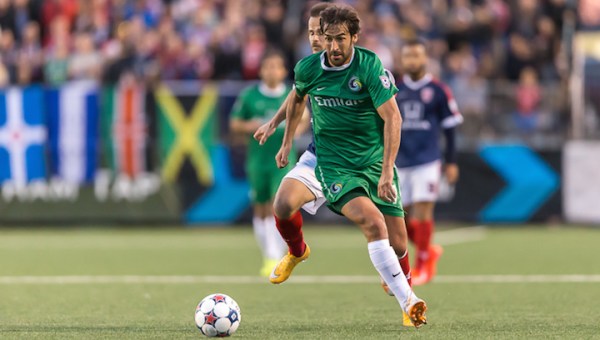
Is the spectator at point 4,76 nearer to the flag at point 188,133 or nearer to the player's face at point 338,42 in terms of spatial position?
the flag at point 188,133

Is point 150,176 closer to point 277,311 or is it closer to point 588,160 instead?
point 588,160

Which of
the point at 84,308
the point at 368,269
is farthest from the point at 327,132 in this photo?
the point at 368,269

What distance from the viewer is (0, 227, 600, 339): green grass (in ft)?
25.5

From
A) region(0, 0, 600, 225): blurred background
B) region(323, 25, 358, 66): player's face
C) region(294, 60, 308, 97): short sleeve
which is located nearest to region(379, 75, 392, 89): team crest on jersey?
region(323, 25, 358, 66): player's face

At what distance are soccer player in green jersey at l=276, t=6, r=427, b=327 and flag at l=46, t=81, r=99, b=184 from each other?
10.4 meters

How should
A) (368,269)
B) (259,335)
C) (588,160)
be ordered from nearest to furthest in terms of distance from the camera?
(259,335), (368,269), (588,160)

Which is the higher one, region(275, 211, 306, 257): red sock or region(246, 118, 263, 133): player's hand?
region(275, 211, 306, 257): red sock

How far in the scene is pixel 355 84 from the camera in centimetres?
784

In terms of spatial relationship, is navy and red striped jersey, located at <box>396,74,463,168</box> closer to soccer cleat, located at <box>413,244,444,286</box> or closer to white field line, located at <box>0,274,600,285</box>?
soccer cleat, located at <box>413,244,444,286</box>

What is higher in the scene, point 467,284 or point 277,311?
point 277,311

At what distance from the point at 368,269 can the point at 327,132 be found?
188 inches

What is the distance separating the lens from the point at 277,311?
8.93 metres

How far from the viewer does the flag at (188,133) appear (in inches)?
717

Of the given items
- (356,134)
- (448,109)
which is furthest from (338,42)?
(448,109)
